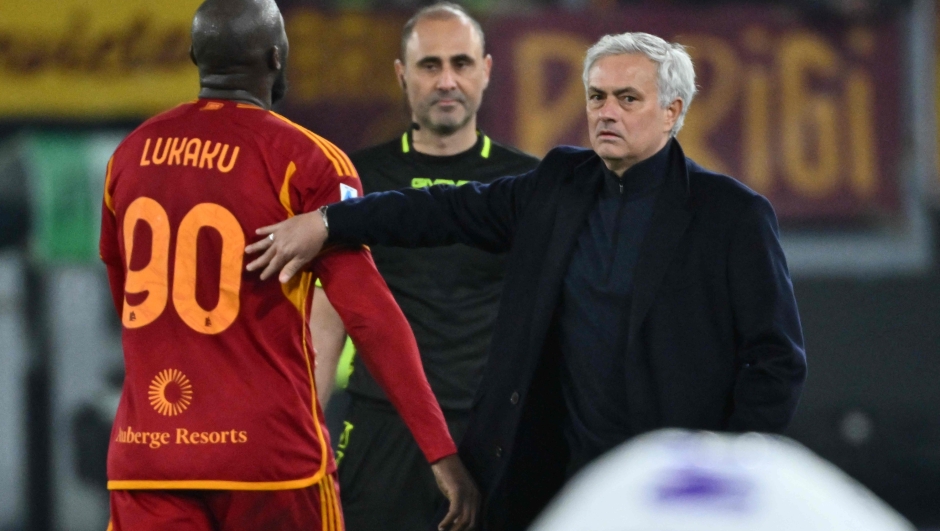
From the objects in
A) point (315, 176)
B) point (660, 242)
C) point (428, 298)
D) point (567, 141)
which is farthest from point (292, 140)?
point (567, 141)

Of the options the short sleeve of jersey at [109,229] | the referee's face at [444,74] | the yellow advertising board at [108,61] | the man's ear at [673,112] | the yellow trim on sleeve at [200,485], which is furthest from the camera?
the yellow advertising board at [108,61]

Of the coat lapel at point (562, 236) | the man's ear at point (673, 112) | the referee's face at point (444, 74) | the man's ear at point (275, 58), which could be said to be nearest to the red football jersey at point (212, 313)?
the man's ear at point (275, 58)

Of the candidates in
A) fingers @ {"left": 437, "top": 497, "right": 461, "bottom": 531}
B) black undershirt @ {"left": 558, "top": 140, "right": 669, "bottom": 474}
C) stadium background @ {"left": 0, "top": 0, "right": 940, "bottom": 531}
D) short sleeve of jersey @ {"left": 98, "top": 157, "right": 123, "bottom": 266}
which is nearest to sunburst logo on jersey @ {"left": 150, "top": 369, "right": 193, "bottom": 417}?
short sleeve of jersey @ {"left": 98, "top": 157, "right": 123, "bottom": 266}

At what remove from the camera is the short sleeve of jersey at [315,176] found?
269cm

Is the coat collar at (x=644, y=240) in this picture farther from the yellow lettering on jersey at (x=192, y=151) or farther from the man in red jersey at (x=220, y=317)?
the yellow lettering on jersey at (x=192, y=151)

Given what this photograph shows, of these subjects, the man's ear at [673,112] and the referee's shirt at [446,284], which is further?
the referee's shirt at [446,284]

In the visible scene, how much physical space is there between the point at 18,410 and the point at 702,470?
6.80m

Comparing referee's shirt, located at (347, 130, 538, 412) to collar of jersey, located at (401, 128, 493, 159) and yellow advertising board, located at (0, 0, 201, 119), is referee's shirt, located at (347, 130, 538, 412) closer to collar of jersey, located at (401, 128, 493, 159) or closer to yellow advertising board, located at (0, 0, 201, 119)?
collar of jersey, located at (401, 128, 493, 159)

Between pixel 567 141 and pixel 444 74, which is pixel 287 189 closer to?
pixel 444 74

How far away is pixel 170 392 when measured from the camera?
259 centimetres

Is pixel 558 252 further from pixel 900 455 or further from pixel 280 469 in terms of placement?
pixel 900 455

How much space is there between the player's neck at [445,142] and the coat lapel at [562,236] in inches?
38.6

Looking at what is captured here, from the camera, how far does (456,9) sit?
4.08 m

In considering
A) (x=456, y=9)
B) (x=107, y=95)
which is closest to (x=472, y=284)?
(x=456, y=9)
